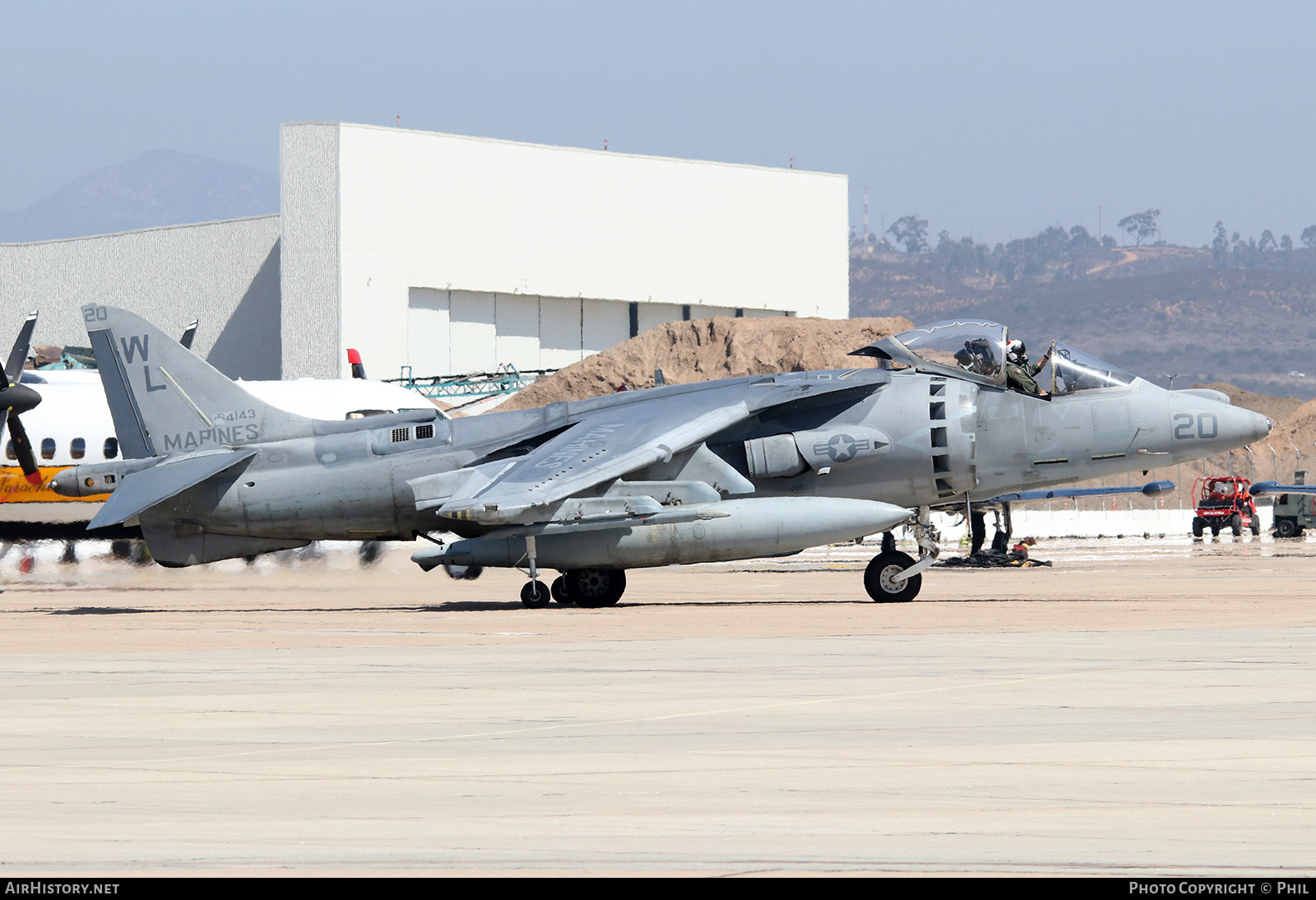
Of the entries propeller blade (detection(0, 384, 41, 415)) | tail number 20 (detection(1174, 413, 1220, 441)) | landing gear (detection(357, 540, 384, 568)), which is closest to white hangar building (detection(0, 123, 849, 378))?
landing gear (detection(357, 540, 384, 568))

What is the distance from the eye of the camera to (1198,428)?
2506 centimetres

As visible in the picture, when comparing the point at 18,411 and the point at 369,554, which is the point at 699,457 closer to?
the point at 369,554

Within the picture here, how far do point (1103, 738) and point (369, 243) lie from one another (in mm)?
90988

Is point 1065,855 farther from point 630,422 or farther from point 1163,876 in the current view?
point 630,422

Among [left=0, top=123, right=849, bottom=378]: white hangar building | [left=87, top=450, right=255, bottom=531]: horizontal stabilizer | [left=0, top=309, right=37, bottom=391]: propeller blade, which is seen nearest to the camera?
[left=87, top=450, right=255, bottom=531]: horizontal stabilizer

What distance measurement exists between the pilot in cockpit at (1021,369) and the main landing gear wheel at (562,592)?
7642 mm

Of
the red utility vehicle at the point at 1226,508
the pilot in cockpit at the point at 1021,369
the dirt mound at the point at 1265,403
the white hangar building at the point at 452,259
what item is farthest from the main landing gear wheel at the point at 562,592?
the dirt mound at the point at 1265,403

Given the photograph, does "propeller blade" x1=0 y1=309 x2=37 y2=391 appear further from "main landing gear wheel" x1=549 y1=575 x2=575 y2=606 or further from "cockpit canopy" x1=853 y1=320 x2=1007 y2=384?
"cockpit canopy" x1=853 y1=320 x2=1007 y2=384

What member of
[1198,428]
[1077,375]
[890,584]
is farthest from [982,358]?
[890,584]

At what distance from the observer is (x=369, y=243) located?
97.3 m

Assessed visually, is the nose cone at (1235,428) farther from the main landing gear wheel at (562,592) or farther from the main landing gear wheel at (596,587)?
the main landing gear wheel at (562,592)

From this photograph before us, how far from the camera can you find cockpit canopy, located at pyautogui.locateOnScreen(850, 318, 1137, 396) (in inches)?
1004

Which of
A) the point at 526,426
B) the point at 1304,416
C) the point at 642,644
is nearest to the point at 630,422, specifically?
the point at 526,426

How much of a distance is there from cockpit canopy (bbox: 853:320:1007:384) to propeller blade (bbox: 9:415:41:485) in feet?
51.7
